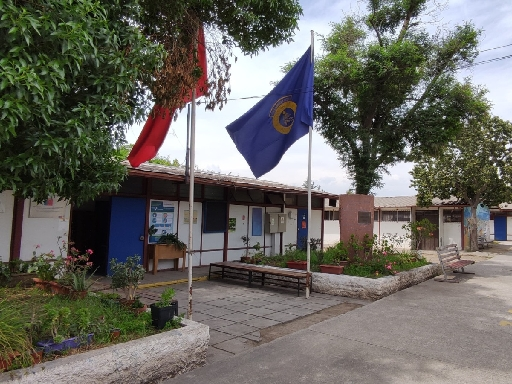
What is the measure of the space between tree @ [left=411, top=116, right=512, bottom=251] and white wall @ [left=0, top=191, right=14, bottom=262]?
64.5 ft

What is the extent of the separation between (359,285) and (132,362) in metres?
5.95

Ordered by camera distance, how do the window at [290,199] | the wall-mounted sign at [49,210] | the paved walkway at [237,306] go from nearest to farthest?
1. the paved walkway at [237,306]
2. the wall-mounted sign at [49,210]
3. the window at [290,199]

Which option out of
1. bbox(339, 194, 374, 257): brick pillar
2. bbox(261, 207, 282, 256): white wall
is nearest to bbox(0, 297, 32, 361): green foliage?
bbox(339, 194, 374, 257): brick pillar

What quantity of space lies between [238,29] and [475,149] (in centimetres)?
1985

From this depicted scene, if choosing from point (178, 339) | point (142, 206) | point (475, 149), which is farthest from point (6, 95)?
point (475, 149)

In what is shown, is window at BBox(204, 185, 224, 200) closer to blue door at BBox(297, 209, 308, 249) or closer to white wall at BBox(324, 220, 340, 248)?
blue door at BBox(297, 209, 308, 249)

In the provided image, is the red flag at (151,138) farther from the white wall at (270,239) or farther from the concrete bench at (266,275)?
the white wall at (270,239)

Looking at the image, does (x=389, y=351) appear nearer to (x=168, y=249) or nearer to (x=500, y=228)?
(x=168, y=249)

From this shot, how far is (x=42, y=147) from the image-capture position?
293 cm

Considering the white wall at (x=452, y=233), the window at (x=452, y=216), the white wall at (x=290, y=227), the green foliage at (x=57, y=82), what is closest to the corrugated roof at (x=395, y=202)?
the window at (x=452, y=216)

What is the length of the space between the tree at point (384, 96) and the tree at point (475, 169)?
837 centimetres

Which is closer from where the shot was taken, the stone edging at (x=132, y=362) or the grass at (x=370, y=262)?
the stone edging at (x=132, y=362)

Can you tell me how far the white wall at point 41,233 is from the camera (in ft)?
25.8

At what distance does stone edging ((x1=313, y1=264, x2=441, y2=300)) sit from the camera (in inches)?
328
